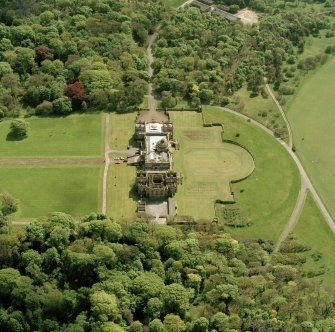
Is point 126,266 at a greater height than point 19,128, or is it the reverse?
point 19,128

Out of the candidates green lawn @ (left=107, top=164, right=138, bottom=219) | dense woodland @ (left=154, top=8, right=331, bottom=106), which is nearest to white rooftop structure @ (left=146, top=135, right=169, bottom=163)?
green lawn @ (left=107, top=164, right=138, bottom=219)

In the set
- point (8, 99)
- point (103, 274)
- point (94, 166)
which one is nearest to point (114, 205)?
point (94, 166)

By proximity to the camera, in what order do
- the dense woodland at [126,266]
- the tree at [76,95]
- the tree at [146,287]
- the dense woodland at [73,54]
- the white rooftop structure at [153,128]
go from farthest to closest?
the dense woodland at [73,54]
the tree at [76,95]
the white rooftop structure at [153,128]
the tree at [146,287]
the dense woodland at [126,266]

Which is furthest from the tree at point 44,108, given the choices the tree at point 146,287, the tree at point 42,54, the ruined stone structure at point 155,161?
the tree at point 146,287

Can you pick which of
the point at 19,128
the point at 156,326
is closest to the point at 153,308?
the point at 156,326

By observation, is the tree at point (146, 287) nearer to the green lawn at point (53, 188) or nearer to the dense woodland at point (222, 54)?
the green lawn at point (53, 188)

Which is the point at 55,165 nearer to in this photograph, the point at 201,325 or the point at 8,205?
the point at 8,205

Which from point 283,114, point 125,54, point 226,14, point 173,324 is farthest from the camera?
point 226,14

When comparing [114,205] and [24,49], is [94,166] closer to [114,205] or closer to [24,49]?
[114,205]
